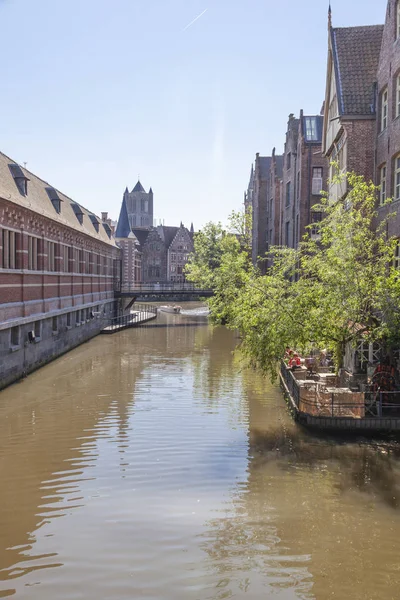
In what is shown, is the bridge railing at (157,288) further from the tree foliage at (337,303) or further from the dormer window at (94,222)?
the tree foliage at (337,303)

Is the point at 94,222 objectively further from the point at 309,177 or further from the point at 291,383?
the point at 291,383

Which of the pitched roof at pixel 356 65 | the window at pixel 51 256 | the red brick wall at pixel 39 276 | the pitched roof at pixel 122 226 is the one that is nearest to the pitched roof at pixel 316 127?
the pitched roof at pixel 356 65

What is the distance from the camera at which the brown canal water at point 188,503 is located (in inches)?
312

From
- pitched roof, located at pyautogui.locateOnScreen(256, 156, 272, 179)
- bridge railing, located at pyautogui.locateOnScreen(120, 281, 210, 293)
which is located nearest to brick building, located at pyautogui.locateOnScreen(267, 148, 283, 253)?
pitched roof, located at pyautogui.locateOnScreen(256, 156, 272, 179)

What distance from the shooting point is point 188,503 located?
1052cm

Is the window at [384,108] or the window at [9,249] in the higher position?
the window at [384,108]

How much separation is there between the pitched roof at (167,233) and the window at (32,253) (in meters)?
82.3

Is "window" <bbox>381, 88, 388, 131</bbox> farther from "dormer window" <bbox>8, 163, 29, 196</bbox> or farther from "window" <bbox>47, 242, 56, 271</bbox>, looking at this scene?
"window" <bbox>47, 242, 56, 271</bbox>

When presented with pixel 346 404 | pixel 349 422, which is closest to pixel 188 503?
pixel 349 422

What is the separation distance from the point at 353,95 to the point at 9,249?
15.2m

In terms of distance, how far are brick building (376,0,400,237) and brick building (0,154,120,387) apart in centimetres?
1416

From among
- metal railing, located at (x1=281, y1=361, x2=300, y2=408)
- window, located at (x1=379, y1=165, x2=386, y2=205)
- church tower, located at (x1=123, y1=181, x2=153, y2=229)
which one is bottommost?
metal railing, located at (x1=281, y1=361, x2=300, y2=408)

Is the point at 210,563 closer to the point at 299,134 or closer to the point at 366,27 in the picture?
the point at 366,27

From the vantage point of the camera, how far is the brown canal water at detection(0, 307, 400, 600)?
26.0 feet
